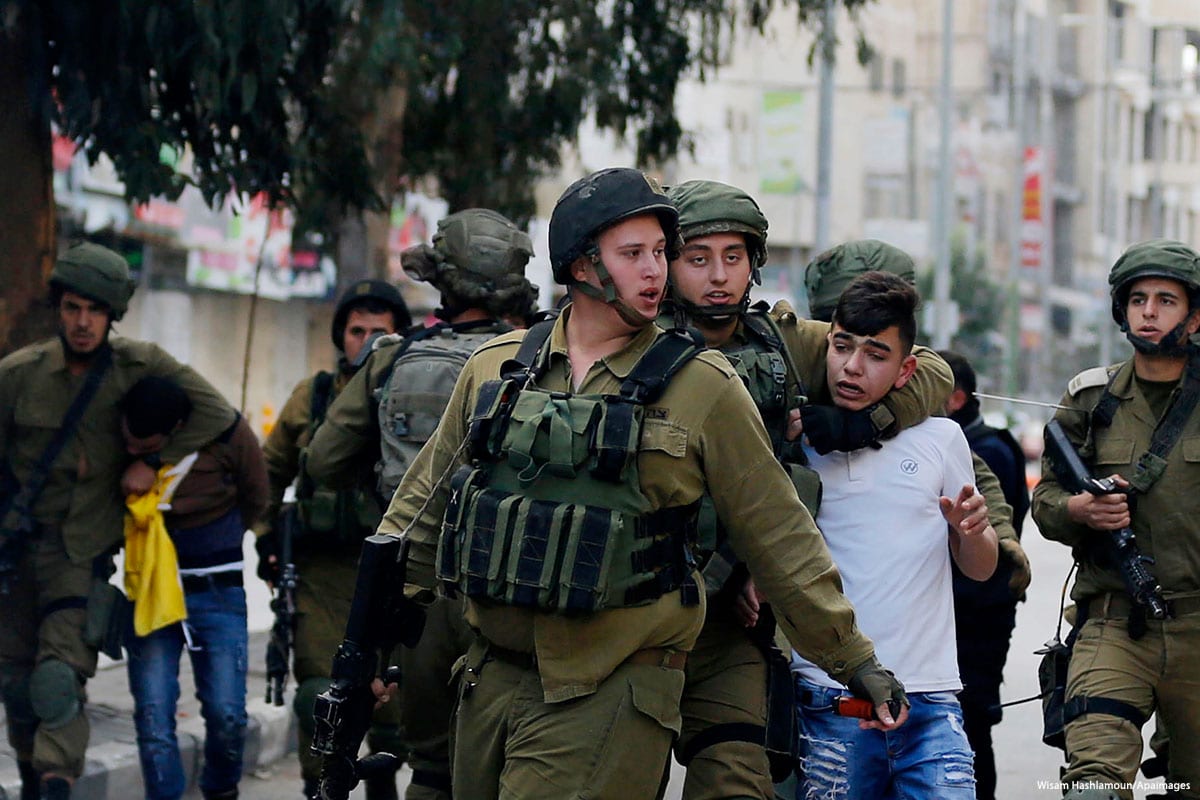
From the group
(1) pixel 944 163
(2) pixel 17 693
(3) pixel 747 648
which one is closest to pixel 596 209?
(3) pixel 747 648

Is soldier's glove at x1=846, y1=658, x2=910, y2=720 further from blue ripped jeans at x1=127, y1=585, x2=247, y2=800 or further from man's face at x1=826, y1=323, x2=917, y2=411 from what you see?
blue ripped jeans at x1=127, y1=585, x2=247, y2=800

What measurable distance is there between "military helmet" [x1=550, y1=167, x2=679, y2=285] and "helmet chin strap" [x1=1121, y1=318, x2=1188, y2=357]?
1964 mm

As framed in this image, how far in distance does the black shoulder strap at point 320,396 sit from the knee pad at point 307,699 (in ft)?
3.05

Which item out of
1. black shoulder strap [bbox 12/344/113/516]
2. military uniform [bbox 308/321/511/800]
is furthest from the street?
military uniform [bbox 308/321/511/800]

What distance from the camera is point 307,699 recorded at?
655 centimetres

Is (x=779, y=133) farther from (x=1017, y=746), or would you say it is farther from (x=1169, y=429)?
(x=1169, y=429)

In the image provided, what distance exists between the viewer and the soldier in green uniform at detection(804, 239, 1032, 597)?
218 inches

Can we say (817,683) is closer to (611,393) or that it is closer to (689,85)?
(611,393)

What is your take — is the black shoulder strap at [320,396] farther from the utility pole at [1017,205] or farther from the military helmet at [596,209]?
the utility pole at [1017,205]

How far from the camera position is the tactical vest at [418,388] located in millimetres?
5684

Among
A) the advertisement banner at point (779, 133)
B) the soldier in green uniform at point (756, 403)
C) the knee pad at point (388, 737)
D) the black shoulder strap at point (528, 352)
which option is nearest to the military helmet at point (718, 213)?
the soldier in green uniform at point (756, 403)

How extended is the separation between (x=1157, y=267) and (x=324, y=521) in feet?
9.53

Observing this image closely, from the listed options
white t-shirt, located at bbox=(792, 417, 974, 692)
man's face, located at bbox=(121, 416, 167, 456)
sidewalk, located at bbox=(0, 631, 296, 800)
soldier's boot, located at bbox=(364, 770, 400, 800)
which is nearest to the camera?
white t-shirt, located at bbox=(792, 417, 974, 692)

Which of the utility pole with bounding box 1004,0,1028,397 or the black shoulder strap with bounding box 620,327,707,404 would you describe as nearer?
the black shoulder strap with bounding box 620,327,707,404
